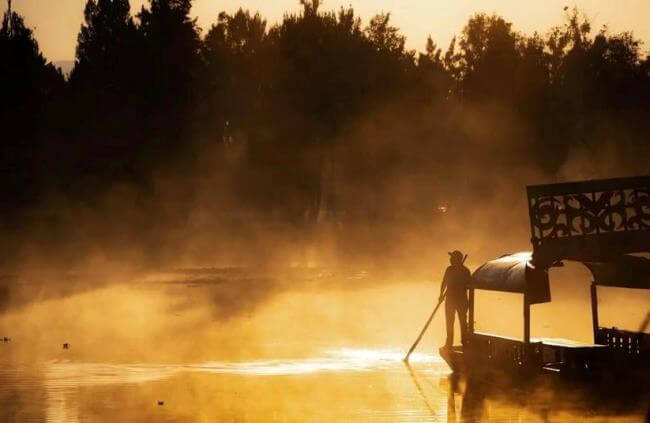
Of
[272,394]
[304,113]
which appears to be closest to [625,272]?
[272,394]

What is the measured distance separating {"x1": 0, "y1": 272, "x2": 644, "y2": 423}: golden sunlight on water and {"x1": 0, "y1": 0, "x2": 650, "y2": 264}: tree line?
37.2 meters

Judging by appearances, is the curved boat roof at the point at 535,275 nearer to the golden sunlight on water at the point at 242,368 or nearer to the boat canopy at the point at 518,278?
the boat canopy at the point at 518,278

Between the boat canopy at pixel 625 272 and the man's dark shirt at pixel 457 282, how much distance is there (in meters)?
2.04

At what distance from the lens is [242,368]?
895 inches

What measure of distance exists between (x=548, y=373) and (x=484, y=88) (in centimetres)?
7138

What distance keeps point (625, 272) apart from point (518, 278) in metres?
1.66

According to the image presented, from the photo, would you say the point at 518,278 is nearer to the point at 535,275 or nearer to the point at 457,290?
the point at 535,275

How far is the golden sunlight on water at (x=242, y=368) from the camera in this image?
17.2m

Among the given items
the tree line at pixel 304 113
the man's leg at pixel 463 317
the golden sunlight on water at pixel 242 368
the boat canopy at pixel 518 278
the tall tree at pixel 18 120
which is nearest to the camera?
the golden sunlight on water at pixel 242 368

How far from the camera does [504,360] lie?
65.4 feet

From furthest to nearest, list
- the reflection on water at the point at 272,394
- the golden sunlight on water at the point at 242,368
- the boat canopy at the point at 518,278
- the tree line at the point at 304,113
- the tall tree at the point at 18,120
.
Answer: the tree line at the point at 304,113 < the tall tree at the point at 18,120 < the boat canopy at the point at 518,278 < the golden sunlight on water at the point at 242,368 < the reflection on water at the point at 272,394

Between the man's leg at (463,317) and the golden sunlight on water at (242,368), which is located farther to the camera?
the man's leg at (463,317)

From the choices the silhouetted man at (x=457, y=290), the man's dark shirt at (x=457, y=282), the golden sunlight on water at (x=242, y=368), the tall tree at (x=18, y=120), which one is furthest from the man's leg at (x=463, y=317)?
the tall tree at (x=18, y=120)

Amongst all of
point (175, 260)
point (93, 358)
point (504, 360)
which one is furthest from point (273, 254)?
point (504, 360)
